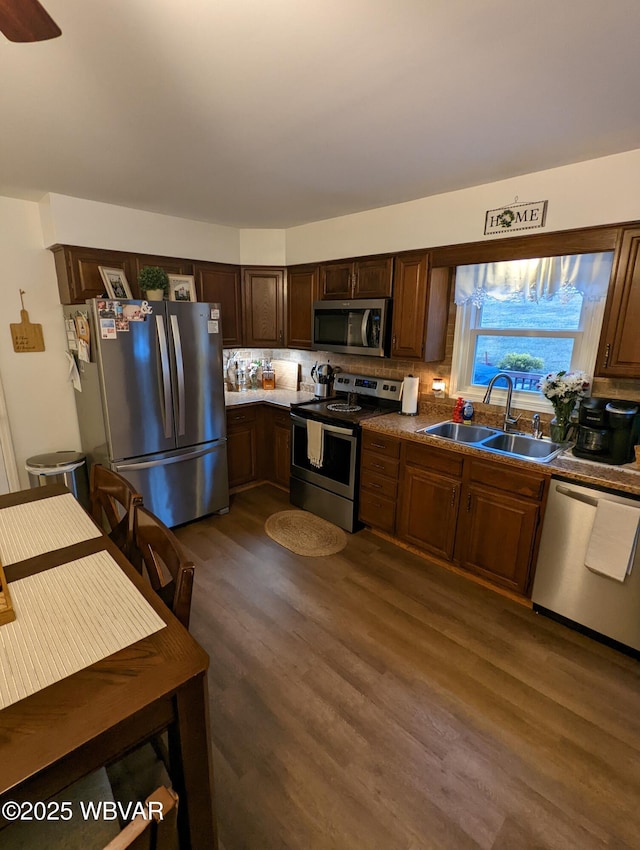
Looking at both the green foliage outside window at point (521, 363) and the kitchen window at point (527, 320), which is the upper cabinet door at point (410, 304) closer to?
the kitchen window at point (527, 320)

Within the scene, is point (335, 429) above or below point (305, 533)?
above

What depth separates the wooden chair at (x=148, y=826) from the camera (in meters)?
0.52

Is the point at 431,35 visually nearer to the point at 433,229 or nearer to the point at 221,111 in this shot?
the point at 221,111

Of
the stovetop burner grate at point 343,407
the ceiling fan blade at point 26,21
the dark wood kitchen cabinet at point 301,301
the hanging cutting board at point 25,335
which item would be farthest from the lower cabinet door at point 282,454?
the ceiling fan blade at point 26,21

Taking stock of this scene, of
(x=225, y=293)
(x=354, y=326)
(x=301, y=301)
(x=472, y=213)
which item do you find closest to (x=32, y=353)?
(x=225, y=293)

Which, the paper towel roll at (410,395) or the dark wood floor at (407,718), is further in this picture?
the paper towel roll at (410,395)

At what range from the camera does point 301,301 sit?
12.6 feet

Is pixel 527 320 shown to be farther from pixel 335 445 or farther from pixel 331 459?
pixel 331 459

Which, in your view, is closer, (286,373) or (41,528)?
(41,528)

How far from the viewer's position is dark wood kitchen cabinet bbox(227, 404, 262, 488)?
3.73 meters

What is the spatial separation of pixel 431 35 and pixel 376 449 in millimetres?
2227

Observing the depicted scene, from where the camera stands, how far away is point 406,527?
2975 mm

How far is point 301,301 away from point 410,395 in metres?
1.40

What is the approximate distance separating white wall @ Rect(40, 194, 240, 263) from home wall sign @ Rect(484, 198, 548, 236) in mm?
2309
